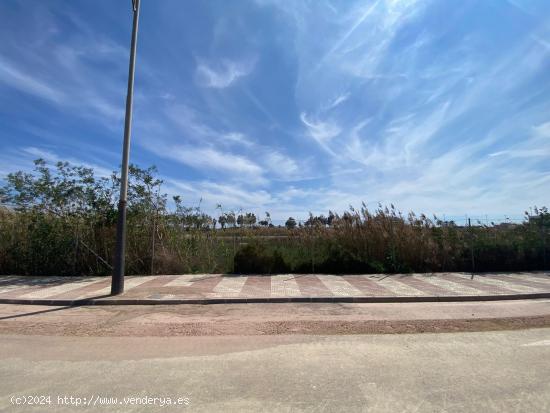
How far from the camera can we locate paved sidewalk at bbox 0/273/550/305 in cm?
1060

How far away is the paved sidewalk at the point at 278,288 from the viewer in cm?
1060

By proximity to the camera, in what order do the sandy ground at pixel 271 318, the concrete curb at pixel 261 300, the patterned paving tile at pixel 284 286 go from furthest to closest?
the patterned paving tile at pixel 284 286
the concrete curb at pixel 261 300
the sandy ground at pixel 271 318

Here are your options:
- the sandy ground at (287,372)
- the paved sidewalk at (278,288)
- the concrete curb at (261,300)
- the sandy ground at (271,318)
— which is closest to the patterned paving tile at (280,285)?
the paved sidewalk at (278,288)

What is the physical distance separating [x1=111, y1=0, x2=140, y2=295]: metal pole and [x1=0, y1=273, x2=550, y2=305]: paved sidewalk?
491mm

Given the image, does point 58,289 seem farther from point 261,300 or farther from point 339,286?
point 339,286

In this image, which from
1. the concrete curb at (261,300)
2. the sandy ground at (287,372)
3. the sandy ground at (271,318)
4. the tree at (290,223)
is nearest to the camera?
the sandy ground at (287,372)

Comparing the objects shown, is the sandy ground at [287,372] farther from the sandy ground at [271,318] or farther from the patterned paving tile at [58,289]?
the patterned paving tile at [58,289]

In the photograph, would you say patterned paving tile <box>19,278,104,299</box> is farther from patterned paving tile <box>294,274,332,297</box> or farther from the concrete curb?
patterned paving tile <box>294,274,332,297</box>

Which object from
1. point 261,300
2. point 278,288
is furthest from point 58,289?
point 278,288

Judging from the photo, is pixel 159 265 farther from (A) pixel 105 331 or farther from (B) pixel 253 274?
(A) pixel 105 331

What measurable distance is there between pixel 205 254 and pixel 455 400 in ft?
43.4

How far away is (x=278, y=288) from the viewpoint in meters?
12.1

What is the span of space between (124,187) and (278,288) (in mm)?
5408

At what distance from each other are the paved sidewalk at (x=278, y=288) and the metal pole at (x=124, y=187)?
1.61 feet
